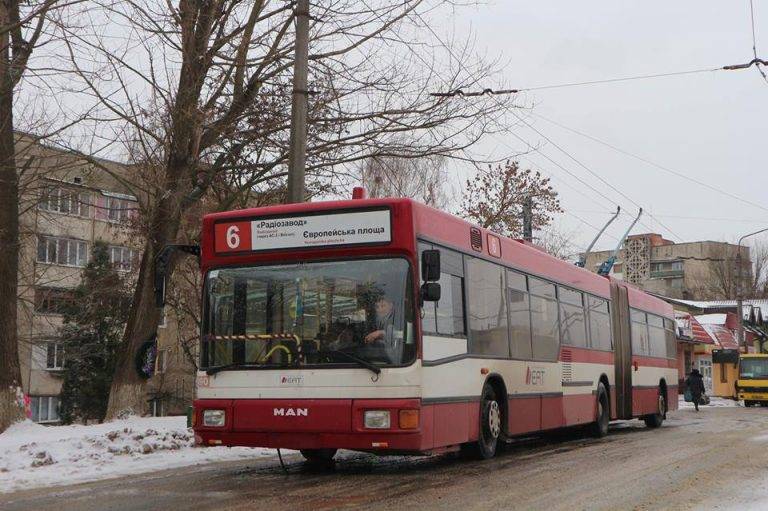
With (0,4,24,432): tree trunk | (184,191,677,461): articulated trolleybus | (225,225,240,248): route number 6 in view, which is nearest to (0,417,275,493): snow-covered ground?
(0,4,24,432): tree trunk

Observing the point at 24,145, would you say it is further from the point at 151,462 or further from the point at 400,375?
the point at 400,375

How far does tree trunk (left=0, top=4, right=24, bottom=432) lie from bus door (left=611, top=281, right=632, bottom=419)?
10.7m

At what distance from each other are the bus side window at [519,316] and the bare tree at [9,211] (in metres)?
8.35

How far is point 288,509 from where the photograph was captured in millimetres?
7781

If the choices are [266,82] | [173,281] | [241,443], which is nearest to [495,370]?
[241,443]

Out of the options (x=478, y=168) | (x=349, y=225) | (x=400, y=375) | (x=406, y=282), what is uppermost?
(x=478, y=168)

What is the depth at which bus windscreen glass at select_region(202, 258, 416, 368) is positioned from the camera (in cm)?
955

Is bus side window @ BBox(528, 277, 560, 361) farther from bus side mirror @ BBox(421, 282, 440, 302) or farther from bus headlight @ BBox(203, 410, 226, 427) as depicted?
bus headlight @ BBox(203, 410, 226, 427)

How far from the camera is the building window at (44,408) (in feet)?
166

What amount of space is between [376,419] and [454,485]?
100 cm

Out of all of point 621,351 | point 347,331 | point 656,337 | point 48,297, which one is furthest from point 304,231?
point 48,297

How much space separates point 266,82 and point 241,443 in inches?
369

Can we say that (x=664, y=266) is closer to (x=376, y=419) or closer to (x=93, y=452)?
(x=93, y=452)

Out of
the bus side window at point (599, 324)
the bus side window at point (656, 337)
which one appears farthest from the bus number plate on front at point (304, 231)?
the bus side window at point (656, 337)
